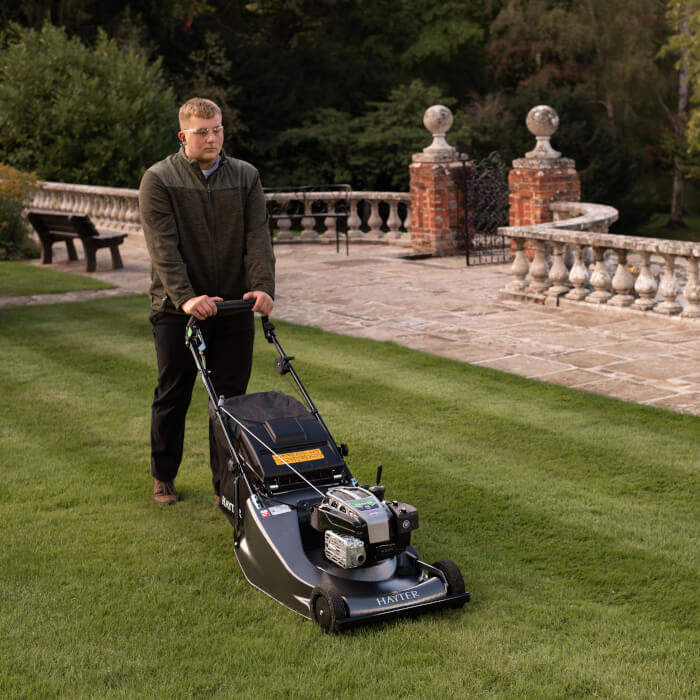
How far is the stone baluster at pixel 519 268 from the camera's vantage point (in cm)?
1260

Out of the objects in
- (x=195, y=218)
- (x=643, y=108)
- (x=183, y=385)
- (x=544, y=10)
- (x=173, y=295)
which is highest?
(x=544, y=10)

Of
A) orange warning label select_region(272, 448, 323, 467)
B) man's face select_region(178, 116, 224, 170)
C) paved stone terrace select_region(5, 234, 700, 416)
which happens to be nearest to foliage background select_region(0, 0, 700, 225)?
paved stone terrace select_region(5, 234, 700, 416)

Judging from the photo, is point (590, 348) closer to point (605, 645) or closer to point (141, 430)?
point (141, 430)

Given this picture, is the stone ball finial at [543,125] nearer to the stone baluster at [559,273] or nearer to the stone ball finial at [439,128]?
the stone ball finial at [439,128]

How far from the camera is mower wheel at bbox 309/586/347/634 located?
14.1ft

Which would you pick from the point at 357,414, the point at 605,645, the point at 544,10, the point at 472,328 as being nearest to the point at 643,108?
the point at 544,10

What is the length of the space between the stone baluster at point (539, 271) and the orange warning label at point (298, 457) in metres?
7.95

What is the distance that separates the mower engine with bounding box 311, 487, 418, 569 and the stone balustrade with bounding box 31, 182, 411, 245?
551 inches

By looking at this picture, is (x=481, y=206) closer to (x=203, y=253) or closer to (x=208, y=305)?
(x=203, y=253)

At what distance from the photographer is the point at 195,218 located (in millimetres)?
5387

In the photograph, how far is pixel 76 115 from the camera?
23.4m

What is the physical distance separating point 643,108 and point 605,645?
131 feet

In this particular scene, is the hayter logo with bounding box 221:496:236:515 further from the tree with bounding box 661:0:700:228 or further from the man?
the tree with bounding box 661:0:700:228

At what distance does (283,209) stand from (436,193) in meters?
6.10
